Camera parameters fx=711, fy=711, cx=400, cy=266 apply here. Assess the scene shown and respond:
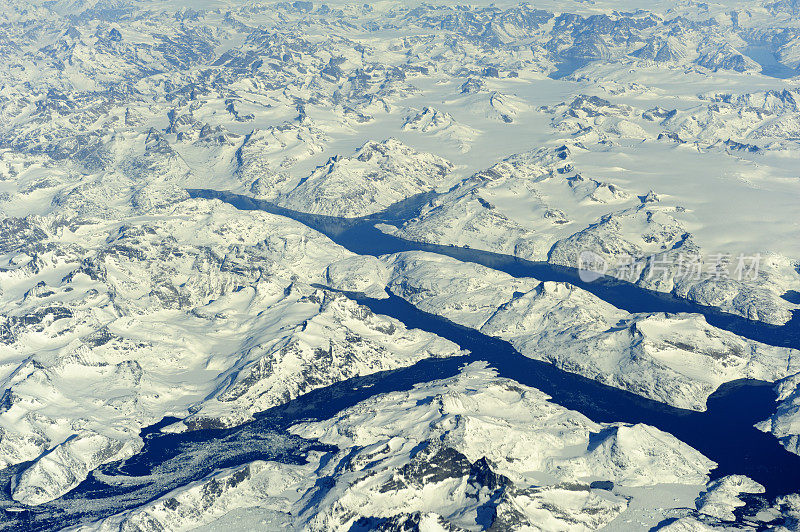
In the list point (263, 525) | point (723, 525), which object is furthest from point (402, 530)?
point (723, 525)

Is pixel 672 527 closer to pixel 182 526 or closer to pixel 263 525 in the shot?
pixel 263 525

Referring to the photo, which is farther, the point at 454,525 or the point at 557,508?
the point at 557,508

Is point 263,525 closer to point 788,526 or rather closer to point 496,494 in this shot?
point 496,494

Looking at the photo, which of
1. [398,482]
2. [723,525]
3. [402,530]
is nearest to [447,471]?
[398,482]

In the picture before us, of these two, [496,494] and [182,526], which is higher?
[496,494]

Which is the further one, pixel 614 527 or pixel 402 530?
pixel 614 527

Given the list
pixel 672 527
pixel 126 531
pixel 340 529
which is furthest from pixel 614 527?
pixel 126 531

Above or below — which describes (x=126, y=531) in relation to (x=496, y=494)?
below

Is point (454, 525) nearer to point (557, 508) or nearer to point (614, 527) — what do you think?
point (557, 508)
